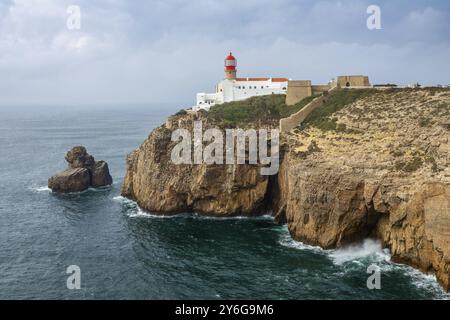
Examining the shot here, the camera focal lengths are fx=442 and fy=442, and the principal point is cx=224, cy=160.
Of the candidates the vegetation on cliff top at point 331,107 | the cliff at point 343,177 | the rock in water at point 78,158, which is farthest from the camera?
the rock in water at point 78,158

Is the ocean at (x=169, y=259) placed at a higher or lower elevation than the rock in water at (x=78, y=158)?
lower

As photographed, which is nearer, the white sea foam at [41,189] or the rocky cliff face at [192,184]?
the rocky cliff face at [192,184]

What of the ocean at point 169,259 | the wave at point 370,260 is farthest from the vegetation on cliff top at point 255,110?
the wave at point 370,260

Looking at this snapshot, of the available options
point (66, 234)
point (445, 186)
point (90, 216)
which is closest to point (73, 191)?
point (90, 216)

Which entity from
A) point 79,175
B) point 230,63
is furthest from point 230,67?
point 79,175

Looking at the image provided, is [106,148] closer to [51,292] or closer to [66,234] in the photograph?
[66,234]

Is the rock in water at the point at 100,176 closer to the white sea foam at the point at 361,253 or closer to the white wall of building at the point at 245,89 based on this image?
the white wall of building at the point at 245,89

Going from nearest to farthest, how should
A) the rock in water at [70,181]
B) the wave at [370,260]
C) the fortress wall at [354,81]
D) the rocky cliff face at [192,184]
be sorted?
the wave at [370,260] → the rocky cliff face at [192,184] → the fortress wall at [354,81] → the rock in water at [70,181]
